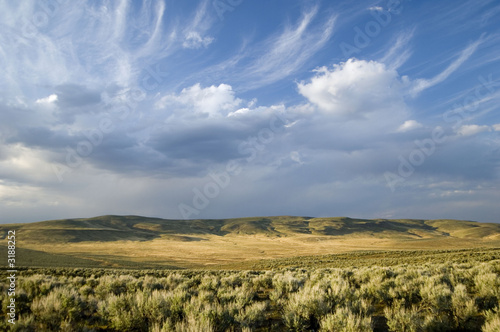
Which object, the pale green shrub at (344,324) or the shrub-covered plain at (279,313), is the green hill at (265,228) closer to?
the shrub-covered plain at (279,313)

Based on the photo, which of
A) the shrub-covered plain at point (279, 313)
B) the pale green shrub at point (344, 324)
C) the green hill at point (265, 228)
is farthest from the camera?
the green hill at point (265, 228)

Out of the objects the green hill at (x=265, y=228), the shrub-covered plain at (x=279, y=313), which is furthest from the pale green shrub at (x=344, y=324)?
the green hill at (x=265, y=228)

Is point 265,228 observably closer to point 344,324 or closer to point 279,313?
point 279,313

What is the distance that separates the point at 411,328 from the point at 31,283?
14.0 m

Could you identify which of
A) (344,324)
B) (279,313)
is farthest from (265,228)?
(344,324)

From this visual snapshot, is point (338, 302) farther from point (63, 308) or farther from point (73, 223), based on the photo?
point (73, 223)

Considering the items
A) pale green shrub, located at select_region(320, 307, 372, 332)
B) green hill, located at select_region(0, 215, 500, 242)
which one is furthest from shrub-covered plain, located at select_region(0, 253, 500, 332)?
green hill, located at select_region(0, 215, 500, 242)

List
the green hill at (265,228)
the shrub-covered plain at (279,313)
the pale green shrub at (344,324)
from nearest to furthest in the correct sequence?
1. the pale green shrub at (344,324)
2. the shrub-covered plain at (279,313)
3. the green hill at (265,228)

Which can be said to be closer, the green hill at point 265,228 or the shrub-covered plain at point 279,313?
the shrub-covered plain at point 279,313

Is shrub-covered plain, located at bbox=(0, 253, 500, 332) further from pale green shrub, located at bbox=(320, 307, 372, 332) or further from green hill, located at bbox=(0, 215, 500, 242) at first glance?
green hill, located at bbox=(0, 215, 500, 242)

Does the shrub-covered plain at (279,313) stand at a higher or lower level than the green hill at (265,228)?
higher

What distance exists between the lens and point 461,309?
646cm

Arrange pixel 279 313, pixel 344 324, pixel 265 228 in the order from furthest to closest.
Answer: pixel 265 228 < pixel 279 313 < pixel 344 324

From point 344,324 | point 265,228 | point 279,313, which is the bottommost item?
point 265,228
